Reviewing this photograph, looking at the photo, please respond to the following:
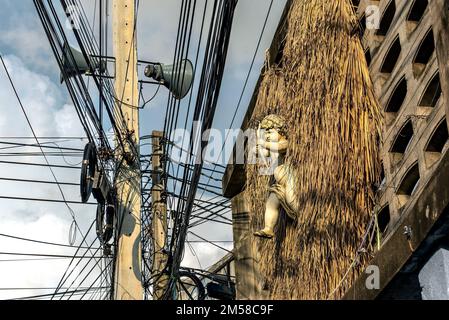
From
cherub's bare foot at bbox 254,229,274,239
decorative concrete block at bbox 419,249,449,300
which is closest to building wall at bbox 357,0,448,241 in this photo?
decorative concrete block at bbox 419,249,449,300

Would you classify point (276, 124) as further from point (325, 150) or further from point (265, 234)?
point (325, 150)

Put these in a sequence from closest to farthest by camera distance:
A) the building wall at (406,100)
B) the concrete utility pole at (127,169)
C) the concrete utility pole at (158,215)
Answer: the building wall at (406,100)
the concrete utility pole at (127,169)
the concrete utility pole at (158,215)

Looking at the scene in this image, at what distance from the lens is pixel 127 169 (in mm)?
10703

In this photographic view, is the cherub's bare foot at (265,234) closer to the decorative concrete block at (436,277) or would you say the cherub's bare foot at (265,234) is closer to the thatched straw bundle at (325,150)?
the thatched straw bundle at (325,150)

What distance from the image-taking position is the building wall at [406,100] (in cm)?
543

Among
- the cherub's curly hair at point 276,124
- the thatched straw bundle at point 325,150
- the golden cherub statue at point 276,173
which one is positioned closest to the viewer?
the thatched straw bundle at point 325,150

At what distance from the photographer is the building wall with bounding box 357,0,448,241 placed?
543 centimetres

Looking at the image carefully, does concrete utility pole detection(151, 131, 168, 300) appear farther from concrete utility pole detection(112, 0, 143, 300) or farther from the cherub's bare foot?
the cherub's bare foot

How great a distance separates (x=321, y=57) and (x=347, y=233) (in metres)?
1.77

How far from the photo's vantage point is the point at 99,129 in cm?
1023

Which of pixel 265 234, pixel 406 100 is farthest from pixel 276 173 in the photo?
pixel 406 100

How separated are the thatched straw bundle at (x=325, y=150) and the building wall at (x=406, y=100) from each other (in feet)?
0.53

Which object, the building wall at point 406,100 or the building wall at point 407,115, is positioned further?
the building wall at point 406,100

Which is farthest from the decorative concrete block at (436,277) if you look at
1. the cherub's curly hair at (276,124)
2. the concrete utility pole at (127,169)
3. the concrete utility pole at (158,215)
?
the concrete utility pole at (158,215)
